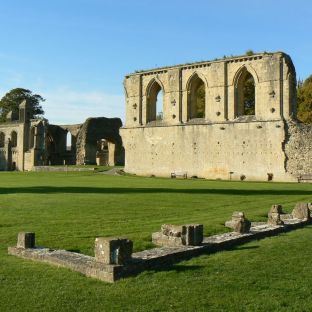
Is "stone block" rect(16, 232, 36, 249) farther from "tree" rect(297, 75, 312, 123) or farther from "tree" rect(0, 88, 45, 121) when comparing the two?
"tree" rect(0, 88, 45, 121)

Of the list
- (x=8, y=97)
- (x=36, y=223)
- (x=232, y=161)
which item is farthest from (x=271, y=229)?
(x=8, y=97)

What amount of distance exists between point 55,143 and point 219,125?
101 ft

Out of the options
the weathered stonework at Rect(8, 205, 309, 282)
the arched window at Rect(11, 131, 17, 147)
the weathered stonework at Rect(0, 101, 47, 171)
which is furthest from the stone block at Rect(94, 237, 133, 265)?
the arched window at Rect(11, 131, 17, 147)

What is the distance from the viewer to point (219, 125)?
103 ft

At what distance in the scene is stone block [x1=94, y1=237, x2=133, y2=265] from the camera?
19.6 feet

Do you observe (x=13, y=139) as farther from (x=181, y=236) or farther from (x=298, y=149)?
(x=181, y=236)

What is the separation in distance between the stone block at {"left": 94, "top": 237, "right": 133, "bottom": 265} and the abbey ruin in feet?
79.5

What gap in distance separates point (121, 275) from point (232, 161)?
25670 mm

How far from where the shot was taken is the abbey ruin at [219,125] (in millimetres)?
29156

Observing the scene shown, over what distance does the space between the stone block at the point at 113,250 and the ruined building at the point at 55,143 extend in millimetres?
46303

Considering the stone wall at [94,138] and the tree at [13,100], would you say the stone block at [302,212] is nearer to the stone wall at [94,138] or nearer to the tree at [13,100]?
the stone wall at [94,138]

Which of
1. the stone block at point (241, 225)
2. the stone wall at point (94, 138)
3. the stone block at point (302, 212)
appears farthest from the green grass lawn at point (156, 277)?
the stone wall at point (94, 138)

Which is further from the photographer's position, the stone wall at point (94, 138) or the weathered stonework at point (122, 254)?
the stone wall at point (94, 138)


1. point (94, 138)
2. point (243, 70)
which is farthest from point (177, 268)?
point (94, 138)
